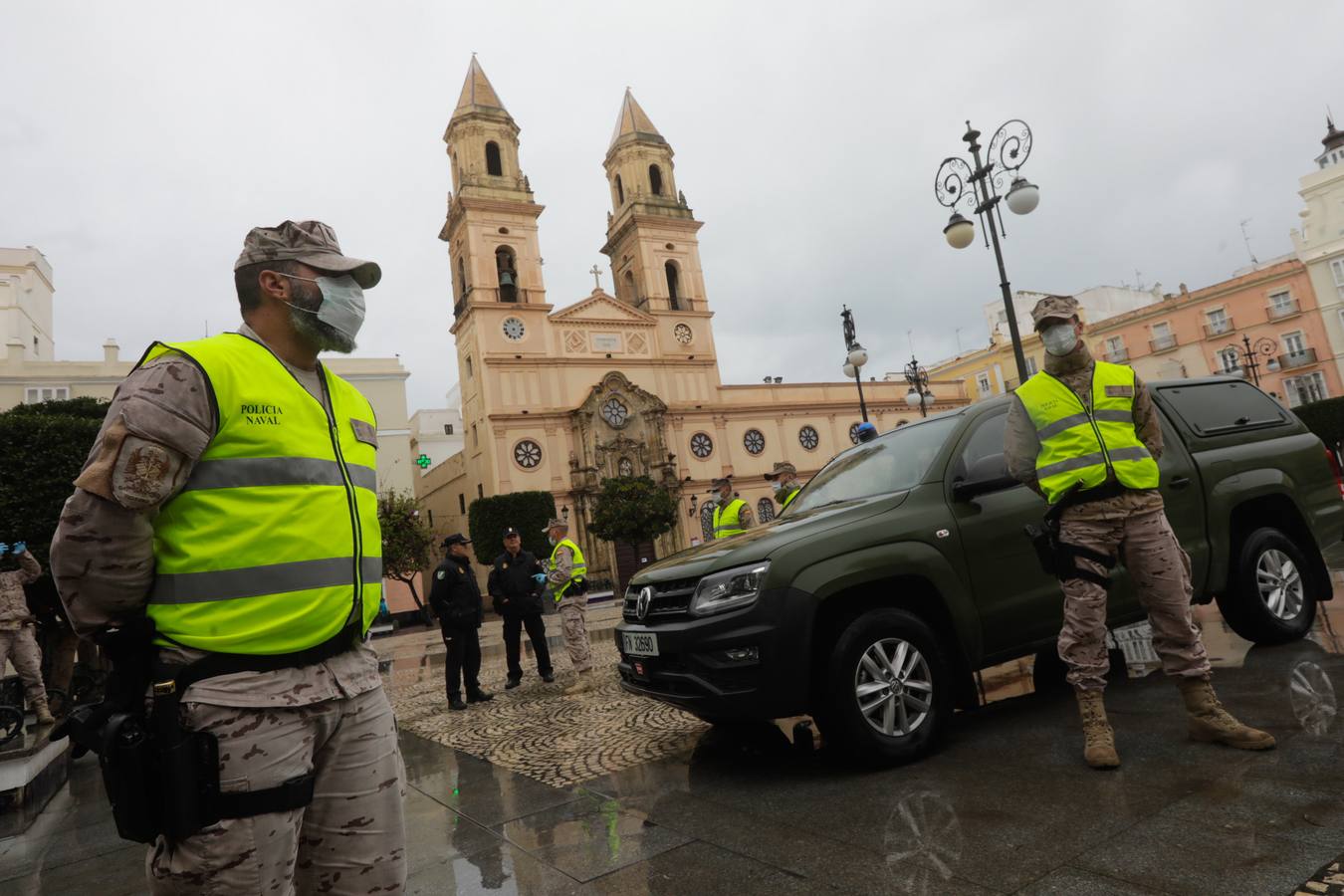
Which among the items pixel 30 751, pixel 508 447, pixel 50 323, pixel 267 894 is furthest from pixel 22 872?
pixel 50 323

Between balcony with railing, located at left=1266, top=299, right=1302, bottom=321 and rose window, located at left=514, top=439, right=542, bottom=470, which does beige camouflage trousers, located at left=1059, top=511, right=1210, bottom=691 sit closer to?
rose window, located at left=514, top=439, right=542, bottom=470

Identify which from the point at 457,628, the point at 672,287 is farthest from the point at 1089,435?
the point at 672,287

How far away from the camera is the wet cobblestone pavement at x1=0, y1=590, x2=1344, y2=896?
257cm

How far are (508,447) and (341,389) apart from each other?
35.1 meters

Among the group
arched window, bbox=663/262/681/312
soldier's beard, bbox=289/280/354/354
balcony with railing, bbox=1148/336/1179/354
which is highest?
arched window, bbox=663/262/681/312

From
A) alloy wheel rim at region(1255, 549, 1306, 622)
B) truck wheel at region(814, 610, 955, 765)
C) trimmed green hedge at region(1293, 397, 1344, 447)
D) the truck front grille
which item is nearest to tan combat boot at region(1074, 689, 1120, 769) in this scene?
truck wheel at region(814, 610, 955, 765)

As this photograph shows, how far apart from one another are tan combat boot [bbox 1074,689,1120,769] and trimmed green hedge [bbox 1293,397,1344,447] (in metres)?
35.3

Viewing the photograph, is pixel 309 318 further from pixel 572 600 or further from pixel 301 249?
pixel 572 600

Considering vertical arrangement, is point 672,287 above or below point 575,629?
above

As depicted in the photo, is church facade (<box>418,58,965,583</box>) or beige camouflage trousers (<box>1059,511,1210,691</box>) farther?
church facade (<box>418,58,965,583</box>)

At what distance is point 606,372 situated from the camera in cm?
3959

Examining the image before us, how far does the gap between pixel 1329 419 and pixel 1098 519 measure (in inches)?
1413

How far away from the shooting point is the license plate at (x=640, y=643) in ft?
13.6

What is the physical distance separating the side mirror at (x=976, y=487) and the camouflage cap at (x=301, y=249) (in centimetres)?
340
